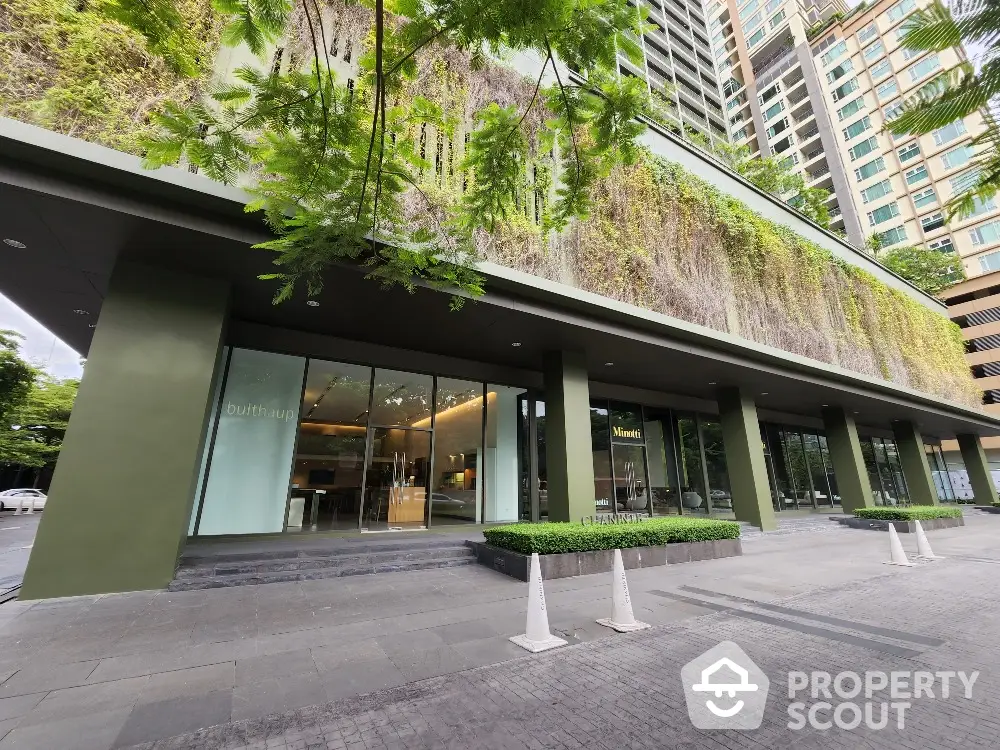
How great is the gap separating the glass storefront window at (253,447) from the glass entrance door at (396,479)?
1.84 meters

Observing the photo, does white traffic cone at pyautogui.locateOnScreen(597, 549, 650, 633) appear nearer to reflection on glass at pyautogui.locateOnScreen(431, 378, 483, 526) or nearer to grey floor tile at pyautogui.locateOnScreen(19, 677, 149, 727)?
grey floor tile at pyautogui.locateOnScreen(19, 677, 149, 727)

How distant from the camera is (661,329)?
10078mm

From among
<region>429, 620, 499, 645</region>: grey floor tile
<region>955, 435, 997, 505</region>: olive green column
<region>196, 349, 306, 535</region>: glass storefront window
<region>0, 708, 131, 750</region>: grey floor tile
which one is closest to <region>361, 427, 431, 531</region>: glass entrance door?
<region>196, 349, 306, 535</region>: glass storefront window

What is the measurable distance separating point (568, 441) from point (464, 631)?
5.62m

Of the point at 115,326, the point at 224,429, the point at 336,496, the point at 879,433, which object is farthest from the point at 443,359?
the point at 879,433

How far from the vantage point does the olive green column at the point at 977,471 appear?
23.6m

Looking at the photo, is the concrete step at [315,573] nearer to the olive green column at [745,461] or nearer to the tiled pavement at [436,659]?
the tiled pavement at [436,659]

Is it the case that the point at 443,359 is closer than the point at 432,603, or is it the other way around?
the point at 432,603

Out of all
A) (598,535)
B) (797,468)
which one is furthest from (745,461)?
(797,468)

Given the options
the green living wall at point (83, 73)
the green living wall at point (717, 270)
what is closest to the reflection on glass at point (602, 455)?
the green living wall at point (717, 270)

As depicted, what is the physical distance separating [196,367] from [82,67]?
4231mm

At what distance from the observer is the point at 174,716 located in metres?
2.99

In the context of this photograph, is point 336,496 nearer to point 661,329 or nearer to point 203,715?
point 203,715

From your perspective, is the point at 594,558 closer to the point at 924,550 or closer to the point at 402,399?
the point at 402,399
